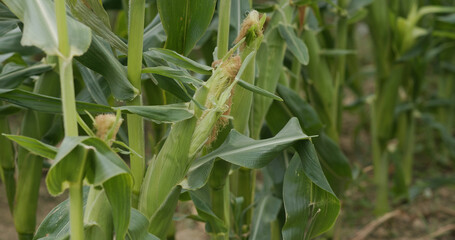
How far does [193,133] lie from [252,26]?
0.17 meters

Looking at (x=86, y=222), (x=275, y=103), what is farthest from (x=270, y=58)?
(x=86, y=222)

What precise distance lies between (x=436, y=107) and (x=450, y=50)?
0.82ft

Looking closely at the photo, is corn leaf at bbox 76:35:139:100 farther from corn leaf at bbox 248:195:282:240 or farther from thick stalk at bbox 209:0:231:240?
corn leaf at bbox 248:195:282:240

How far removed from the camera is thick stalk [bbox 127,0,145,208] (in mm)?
709

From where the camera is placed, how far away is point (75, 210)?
22.9 inches

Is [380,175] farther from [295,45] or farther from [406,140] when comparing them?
[295,45]

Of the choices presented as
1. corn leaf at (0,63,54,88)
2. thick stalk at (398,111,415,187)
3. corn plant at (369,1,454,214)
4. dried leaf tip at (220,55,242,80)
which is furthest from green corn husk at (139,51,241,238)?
thick stalk at (398,111,415,187)

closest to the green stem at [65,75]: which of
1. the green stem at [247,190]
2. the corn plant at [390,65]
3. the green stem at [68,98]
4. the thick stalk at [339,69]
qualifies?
the green stem at [68,98]

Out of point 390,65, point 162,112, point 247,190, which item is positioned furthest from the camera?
point 390,65

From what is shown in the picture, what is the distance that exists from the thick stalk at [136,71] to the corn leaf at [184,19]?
0.07m

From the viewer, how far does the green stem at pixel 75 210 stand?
58cm

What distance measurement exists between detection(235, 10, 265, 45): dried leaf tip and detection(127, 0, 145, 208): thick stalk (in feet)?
0.46

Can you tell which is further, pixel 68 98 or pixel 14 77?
pixel 14 77

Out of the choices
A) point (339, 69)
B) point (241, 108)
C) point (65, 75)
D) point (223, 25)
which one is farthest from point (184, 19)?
point (339, 69)
